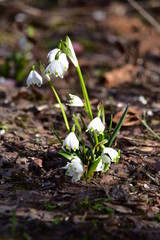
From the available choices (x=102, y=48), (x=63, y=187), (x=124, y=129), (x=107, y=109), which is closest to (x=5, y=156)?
(x=63, y=187)

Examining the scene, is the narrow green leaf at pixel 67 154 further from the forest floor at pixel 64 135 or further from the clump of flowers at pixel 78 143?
the forest floor at pixel 64 135

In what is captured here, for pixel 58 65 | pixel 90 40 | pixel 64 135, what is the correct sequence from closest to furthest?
pixel 58 65 < pixel 64 135 < pixel 90 40

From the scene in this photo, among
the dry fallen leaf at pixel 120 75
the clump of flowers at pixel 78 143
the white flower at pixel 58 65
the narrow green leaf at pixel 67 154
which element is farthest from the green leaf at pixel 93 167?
the dry fallen leaf at pixel 120 75

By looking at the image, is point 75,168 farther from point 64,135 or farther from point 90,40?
point 90,40

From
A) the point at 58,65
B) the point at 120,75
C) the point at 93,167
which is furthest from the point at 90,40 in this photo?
the point at 93,167

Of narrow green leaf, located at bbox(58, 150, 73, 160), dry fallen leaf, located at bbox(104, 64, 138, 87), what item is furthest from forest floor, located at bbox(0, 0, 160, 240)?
narrow green leaf, located at bbox(58, 150, 73, 160)
